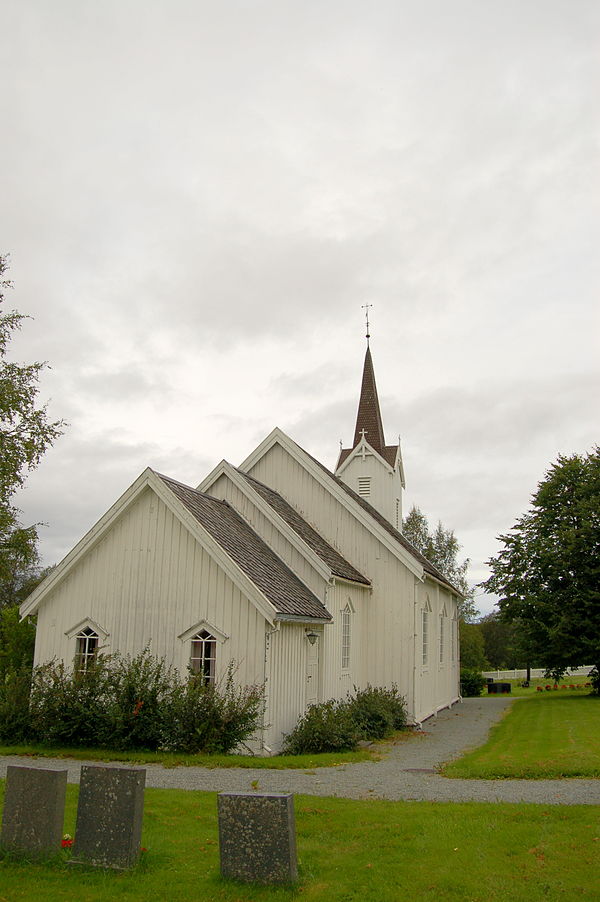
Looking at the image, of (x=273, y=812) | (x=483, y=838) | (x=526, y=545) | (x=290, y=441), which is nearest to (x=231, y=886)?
(x=273, y=812)

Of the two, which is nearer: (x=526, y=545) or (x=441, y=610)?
(x=441, y=610)

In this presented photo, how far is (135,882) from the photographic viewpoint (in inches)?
294

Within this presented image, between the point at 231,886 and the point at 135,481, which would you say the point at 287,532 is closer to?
the point at 135,481

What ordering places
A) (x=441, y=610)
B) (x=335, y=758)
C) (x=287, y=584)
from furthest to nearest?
(x=441, y=610) < (x=287, y=584) < (x=335, y=758)

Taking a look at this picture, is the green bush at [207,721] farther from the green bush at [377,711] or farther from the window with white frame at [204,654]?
the green bush at [377,711]

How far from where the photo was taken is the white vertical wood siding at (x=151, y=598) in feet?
55.7

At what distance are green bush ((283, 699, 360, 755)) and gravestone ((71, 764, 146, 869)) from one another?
9643mm

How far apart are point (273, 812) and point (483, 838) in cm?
278

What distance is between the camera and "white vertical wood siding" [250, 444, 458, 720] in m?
23.8

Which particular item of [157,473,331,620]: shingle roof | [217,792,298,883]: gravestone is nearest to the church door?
[157,473,331,620]: shingle roof

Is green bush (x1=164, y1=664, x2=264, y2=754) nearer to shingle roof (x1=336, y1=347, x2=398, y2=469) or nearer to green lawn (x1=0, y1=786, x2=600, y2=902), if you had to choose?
green lawn (x1=0, y1=786, x2=600, y2=902)

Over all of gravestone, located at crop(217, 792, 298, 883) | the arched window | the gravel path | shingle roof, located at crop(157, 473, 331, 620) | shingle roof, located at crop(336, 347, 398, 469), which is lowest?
the gravel path

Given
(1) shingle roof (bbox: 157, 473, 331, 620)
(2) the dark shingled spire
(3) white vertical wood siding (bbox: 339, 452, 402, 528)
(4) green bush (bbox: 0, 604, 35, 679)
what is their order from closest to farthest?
(1) shingle roof (bbox: 157, 473, 331, 620)
(4) green bush (bbox: 0, 604, 35, 679)
(3) white vertical wood siding (bbox: 339, 452, 402, 528)
(2) the dark shingled spire

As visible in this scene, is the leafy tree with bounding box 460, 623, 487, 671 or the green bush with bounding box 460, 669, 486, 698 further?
the leafy tree with bounding box 460, 623, 487, 671
